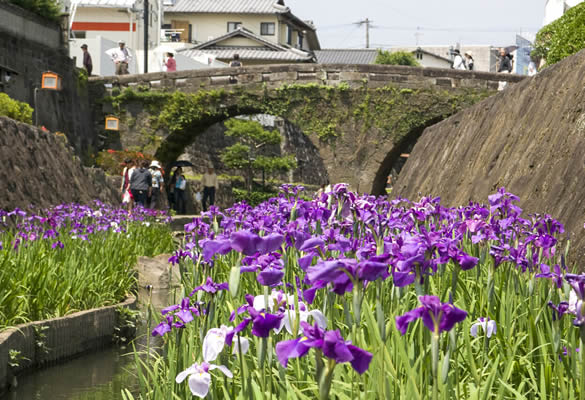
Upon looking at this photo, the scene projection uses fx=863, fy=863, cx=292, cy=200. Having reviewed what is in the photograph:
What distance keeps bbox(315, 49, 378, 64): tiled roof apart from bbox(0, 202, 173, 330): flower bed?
63304 mm

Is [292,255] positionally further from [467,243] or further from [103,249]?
[103,249]

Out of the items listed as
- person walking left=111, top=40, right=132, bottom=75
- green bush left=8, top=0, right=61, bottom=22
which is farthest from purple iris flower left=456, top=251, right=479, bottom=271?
person walking left=111, top=40, right=132, bottom=75

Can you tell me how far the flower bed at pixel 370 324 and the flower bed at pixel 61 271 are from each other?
196cm

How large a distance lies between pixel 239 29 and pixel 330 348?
179 ft

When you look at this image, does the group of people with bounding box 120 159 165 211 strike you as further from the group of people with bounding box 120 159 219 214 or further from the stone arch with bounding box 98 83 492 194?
the stone arch with bounding box 98 83 492 194

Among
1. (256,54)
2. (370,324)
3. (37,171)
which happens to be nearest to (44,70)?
(37,171)

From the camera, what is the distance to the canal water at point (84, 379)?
5379 mm

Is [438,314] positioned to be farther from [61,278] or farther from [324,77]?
[324,77]

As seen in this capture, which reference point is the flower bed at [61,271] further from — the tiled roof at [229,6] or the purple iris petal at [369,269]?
the tiled roof at [229,6]

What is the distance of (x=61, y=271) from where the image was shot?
21.4 ft

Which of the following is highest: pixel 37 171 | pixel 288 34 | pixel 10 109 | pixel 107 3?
pixel 107 3

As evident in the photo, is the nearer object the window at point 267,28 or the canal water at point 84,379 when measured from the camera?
the canal water at point 84,379

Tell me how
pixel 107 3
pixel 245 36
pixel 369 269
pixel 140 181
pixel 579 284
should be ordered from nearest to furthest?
pixel 369 269 < pixel 579 284 < pixel 140 181 < pixel 107 3 < pixel 245 36

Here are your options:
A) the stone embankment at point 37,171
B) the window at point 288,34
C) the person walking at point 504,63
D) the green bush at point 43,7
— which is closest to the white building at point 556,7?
the person walking at point 504,63
